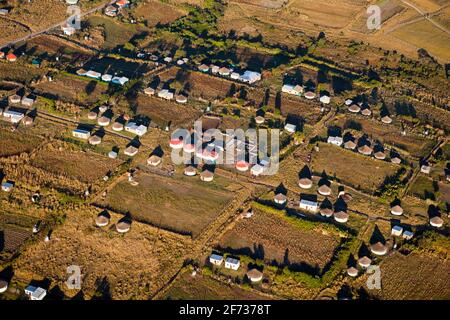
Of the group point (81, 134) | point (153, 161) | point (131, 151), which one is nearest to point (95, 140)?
point (81, 134)

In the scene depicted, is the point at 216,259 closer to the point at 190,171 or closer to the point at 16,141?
the point at 190,171

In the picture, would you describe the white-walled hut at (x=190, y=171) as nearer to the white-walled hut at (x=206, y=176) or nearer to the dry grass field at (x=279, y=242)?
the white-walled hut at (x=206, y=176)

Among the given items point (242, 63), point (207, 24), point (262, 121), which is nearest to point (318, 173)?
point (262, 121)

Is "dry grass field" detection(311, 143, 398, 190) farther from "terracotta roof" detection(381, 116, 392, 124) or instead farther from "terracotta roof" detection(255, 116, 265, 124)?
"terracotta roof" detection(381, 116, 392, 124)

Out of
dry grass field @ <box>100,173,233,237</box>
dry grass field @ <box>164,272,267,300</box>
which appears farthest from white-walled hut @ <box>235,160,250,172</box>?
dry grass field @ <box>164,272,267,300</box>

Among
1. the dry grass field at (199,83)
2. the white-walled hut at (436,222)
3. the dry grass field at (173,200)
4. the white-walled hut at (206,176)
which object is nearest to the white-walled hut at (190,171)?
the dry grass field at (173,200)

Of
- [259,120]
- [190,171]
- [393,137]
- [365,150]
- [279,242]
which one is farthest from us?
[259,120]

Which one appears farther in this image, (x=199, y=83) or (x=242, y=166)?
(x=199, y=83)
